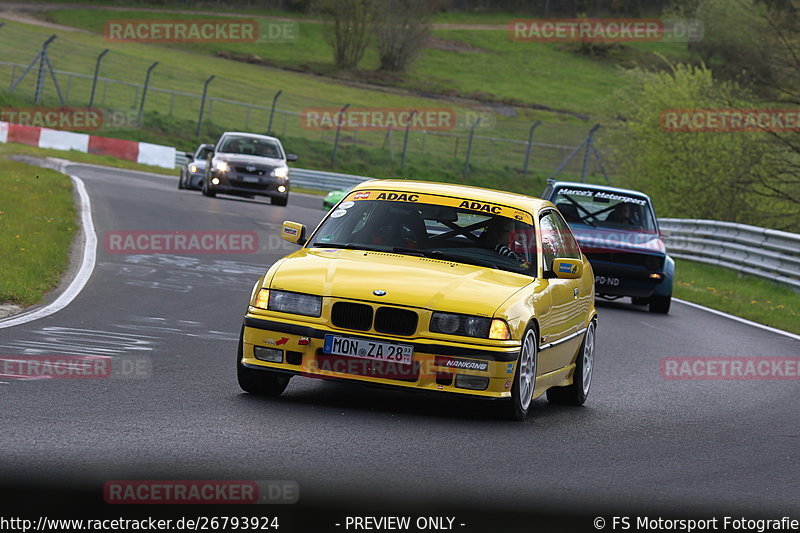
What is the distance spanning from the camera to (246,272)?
60.3 feet

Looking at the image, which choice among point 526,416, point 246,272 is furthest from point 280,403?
point 246,272

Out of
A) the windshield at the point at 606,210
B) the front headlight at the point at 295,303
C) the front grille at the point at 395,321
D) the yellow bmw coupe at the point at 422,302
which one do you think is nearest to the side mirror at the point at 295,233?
the yellow bmw coupe at the point at 422,302

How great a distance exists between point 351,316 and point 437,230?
4.94 feet

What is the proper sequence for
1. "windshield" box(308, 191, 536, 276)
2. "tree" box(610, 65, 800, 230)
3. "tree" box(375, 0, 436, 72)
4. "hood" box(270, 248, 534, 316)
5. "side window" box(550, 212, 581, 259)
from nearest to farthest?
1. "hood" box(270, 248, 534, 316)
2. "windshield" box(308, 191, 536, 276)
3. "side window" box(550, 212, 581, 259)
4. "tree" box(610, 65, 800, 230)
5. "tree" box(375, 0, 436, 72)

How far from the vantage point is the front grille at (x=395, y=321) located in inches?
326

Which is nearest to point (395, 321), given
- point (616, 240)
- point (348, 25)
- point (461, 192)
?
point (461, 192)

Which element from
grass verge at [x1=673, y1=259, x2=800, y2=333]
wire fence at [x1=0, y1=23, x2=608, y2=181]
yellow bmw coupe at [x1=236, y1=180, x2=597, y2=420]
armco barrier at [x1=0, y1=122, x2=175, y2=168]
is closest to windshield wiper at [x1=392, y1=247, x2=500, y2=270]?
yellow bmw coupe at [x1=236, y1=180, x2=597, y2=420]

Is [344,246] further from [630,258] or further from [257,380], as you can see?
[630,258]

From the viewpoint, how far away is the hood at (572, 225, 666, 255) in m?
18.4

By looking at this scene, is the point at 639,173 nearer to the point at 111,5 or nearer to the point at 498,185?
the point at 498,185

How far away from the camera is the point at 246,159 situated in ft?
104

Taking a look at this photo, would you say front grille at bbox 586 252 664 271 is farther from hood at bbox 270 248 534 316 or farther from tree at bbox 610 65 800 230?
tree at bbox 610 65 800 230

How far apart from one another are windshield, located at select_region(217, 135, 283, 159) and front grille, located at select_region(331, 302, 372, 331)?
2391cm

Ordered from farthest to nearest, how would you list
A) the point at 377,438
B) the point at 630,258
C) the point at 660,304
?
the point at 660,304 → the point at 630,258 → the point at 377,438
